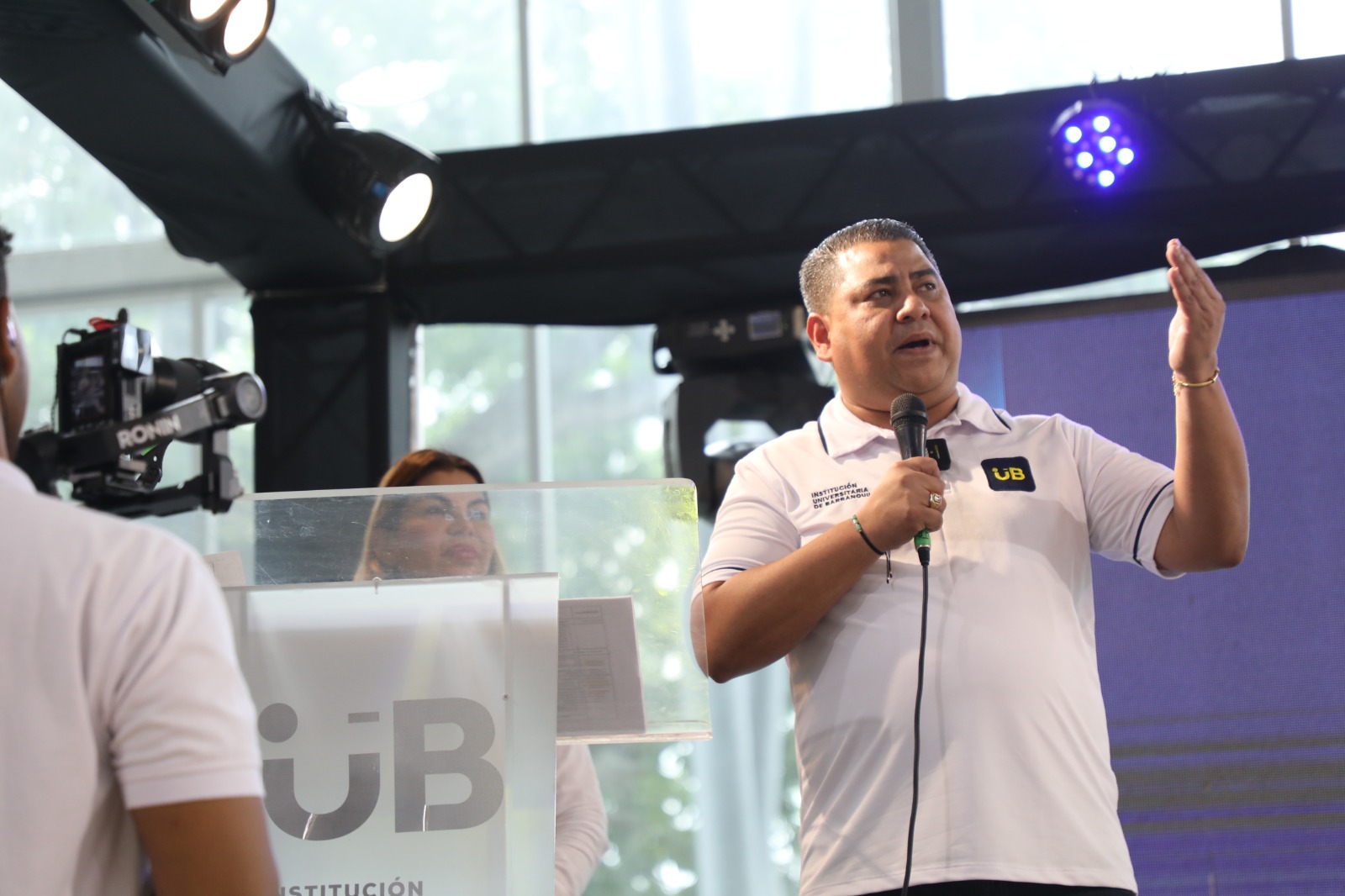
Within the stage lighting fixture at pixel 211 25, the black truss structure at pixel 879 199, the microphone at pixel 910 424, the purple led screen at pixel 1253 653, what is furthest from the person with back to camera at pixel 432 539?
the purple led screen at pixel 1253 653

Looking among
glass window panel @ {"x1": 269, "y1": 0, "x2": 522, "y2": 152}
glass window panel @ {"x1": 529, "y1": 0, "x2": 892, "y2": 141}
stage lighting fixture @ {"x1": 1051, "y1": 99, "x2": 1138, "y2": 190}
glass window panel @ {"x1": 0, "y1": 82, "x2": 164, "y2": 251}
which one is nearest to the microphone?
stage lighting fixture @ {"x1": 1051, "y1": 99, "x2": 1138, "y2": 190}

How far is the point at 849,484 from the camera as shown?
208 centimetres

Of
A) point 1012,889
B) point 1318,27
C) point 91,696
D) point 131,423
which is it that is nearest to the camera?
point 91,696

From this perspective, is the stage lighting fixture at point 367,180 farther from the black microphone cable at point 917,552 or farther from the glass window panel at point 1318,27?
the glass window panel at point 1318,27

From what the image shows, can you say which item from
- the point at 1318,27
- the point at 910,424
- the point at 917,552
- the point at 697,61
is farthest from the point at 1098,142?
the point at 917,552

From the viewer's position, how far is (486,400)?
525cm

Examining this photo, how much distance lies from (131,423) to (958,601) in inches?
45.4

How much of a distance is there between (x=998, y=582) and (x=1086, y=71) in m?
3.27

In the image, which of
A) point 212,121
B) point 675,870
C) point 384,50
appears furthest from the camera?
point 384,50

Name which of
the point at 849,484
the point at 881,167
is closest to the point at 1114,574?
the point at 881,167

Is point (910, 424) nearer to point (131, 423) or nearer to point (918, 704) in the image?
point (918, 704)

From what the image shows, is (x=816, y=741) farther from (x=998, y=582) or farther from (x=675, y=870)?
(x=675, y=870)

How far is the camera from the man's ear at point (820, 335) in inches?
93.2

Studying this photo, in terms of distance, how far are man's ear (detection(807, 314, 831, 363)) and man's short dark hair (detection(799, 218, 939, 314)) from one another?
0.6 inches
